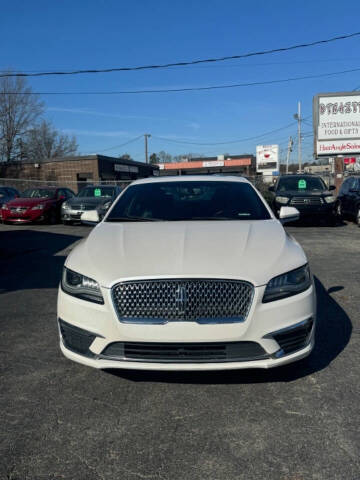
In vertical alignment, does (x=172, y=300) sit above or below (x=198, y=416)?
above

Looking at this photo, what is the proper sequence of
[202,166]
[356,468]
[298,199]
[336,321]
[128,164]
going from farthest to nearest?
[202,166] < [128,164] < [298,199] < [336,321] < [356,468]

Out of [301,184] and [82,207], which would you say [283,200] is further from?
[82,207]

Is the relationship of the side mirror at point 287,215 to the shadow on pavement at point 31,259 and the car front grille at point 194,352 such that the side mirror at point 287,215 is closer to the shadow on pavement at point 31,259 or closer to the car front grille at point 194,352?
the car front grille at point 194,352

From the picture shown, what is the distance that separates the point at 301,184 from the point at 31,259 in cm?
970

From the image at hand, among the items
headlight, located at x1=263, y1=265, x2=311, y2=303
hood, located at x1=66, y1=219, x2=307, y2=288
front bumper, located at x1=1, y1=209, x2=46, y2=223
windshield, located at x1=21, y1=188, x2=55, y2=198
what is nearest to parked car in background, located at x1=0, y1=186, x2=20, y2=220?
windshield, located at x1=21, y1=188, x2=55, y2=198

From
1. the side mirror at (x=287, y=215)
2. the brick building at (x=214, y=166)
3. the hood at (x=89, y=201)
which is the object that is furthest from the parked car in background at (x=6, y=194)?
the brick building at (x=214, y=166)

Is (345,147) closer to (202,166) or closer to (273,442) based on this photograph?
(273,442)

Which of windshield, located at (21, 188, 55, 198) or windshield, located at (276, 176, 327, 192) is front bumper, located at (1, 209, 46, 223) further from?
windshield, located at (276, 176, 327, 192)

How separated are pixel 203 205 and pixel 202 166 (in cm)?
6433

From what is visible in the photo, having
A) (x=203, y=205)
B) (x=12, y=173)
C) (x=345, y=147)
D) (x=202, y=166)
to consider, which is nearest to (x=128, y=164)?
(x=12, y=173)

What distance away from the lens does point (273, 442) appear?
2410mm

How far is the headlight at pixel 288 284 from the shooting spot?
2.78 metres

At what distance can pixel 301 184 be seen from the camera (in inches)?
570

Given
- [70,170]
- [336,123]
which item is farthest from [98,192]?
[70,170]
